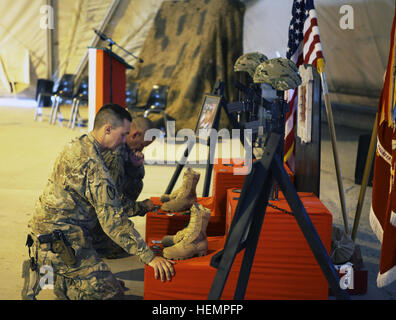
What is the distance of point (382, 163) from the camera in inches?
129

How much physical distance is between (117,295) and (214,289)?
2.94 feet

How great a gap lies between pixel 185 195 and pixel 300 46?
1691 mm

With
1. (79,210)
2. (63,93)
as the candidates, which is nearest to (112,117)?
(79,210)

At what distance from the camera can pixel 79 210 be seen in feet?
8.96

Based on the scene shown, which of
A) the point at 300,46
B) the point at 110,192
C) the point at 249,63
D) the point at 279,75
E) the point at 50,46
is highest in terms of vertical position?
the point at 50,46

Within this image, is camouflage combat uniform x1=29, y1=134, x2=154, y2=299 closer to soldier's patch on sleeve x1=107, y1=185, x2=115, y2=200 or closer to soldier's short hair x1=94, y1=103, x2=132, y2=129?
soldier's patch on sleeve x1=107, y1=185, x2=115, y2=200

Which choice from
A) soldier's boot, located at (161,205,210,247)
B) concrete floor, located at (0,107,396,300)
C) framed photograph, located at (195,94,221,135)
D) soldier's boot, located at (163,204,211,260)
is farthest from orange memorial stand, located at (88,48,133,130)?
soldier's boot, located at (163,204,211,260)

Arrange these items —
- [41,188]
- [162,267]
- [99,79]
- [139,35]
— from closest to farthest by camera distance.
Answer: [162,267] < [41,188] < [99,79] < [139,35]

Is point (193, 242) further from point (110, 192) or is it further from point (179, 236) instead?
point (110, 192)

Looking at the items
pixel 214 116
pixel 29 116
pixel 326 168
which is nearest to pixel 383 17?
pixel 326 168

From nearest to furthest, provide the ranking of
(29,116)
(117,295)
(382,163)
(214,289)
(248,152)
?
(214,289), (117,295), (382,163), (248,152), (29,116)

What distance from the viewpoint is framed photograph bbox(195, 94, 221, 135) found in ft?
13.6

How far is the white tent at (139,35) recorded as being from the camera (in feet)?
22.5

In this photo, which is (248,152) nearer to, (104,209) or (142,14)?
(104,209)
